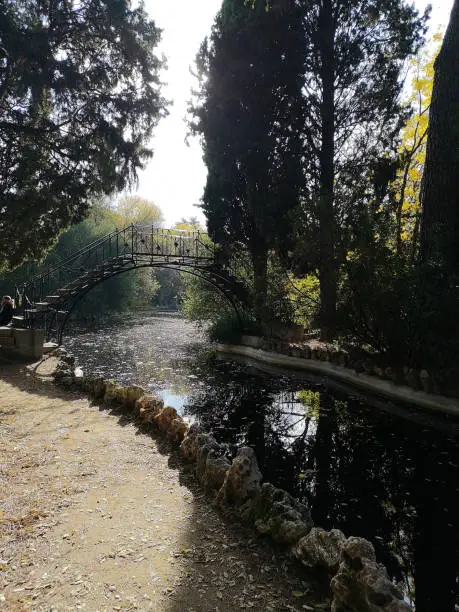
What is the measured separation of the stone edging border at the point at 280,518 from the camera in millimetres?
2389

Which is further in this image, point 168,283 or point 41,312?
point 168,283

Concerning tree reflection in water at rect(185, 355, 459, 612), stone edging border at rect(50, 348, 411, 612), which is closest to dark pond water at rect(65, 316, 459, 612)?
tree reflection in water at rect(185, 355, 459, 612)

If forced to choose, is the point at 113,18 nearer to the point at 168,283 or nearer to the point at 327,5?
the point at 327,5

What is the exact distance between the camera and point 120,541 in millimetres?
3195

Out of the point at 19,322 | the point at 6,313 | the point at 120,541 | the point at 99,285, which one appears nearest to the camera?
the point at 120,541

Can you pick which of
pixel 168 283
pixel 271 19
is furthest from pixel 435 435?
pixel 168 283

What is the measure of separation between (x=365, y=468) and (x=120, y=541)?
330 centimetres

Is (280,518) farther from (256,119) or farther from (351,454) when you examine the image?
(256,119)

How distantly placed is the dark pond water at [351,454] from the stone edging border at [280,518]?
781mm

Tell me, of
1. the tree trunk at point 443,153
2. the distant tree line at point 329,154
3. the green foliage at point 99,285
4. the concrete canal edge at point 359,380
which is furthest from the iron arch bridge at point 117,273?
the green foliage at point 99,285

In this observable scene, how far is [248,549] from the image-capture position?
318 centimetres

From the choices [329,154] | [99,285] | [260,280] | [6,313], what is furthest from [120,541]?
[99,285]

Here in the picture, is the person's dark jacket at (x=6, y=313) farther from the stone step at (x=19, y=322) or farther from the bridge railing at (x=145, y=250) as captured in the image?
the bridge railing at (x=145, y=250)

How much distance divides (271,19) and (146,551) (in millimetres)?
14872
